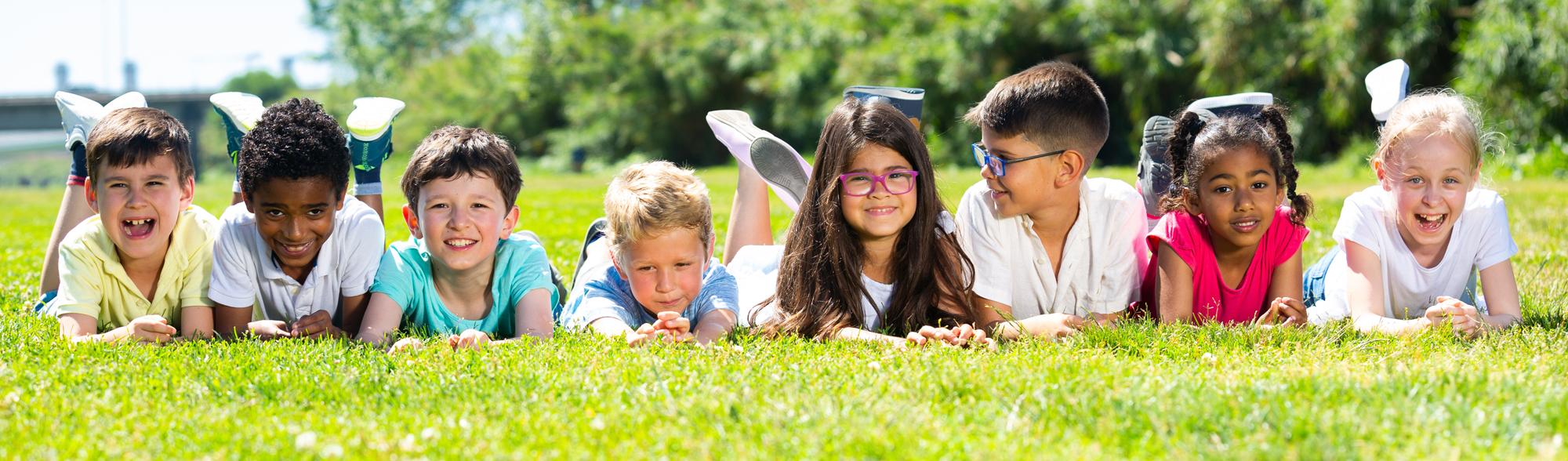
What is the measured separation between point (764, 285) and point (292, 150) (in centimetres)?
221

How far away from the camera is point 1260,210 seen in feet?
16.1

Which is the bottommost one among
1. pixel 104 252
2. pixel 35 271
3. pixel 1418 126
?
pixel 35 271

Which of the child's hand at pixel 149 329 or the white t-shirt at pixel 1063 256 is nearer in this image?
the child's hand at pixel 149 329

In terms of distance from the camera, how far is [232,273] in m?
4.91

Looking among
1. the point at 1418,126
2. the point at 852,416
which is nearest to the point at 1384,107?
the point at 1418,126

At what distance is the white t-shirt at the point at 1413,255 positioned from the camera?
5059 millimetres

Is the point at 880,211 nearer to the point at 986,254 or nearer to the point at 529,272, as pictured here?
the point at 986,254

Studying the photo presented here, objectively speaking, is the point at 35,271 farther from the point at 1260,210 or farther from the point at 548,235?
the point at 1260,210

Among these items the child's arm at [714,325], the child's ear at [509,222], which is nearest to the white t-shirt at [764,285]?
the child's arm at [714,325]

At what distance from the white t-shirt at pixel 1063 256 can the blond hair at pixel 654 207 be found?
3.68ft

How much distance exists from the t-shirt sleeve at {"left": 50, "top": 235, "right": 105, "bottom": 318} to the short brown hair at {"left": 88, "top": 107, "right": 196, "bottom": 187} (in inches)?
11.7

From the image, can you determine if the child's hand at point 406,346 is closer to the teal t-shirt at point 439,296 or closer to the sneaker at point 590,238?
the teal t-shirt at point 439,296

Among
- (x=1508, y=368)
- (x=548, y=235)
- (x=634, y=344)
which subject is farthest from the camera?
(x=548, y=235)

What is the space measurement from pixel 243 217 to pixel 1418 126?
478 centimetres
